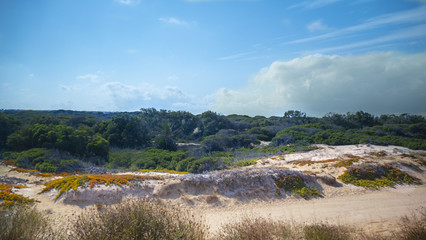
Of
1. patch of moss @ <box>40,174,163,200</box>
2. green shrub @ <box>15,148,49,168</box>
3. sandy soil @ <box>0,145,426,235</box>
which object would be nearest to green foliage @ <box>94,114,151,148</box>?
green shrub @ <box>15,148,49,168</box>

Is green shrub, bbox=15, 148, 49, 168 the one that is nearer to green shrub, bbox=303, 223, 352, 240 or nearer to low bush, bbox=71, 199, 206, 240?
low bush, bbox=71, 199, 206, 240

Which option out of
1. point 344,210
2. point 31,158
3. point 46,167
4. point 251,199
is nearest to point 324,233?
point 344,210

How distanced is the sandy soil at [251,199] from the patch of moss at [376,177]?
41cm

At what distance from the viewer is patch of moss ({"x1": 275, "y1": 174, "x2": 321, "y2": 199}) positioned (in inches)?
412

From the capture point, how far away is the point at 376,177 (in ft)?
41.8

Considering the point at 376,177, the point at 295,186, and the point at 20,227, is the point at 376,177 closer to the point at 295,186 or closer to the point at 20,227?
the point at 295,186

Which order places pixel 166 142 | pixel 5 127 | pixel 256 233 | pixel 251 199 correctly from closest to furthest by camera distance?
1. pixel 256 233
2. pixel 251 199
3. pixel 5 127
4. pixel 166 142

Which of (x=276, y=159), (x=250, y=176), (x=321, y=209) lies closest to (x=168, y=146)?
(x=276, y=159)

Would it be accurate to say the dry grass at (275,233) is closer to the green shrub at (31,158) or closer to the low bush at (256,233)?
the low bush at (256,233)

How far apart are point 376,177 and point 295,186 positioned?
206 inches

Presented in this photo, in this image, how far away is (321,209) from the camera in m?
8.88

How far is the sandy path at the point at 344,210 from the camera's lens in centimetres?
753

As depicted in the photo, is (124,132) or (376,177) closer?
(376,177)

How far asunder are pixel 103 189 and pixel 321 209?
8234 millimetres
